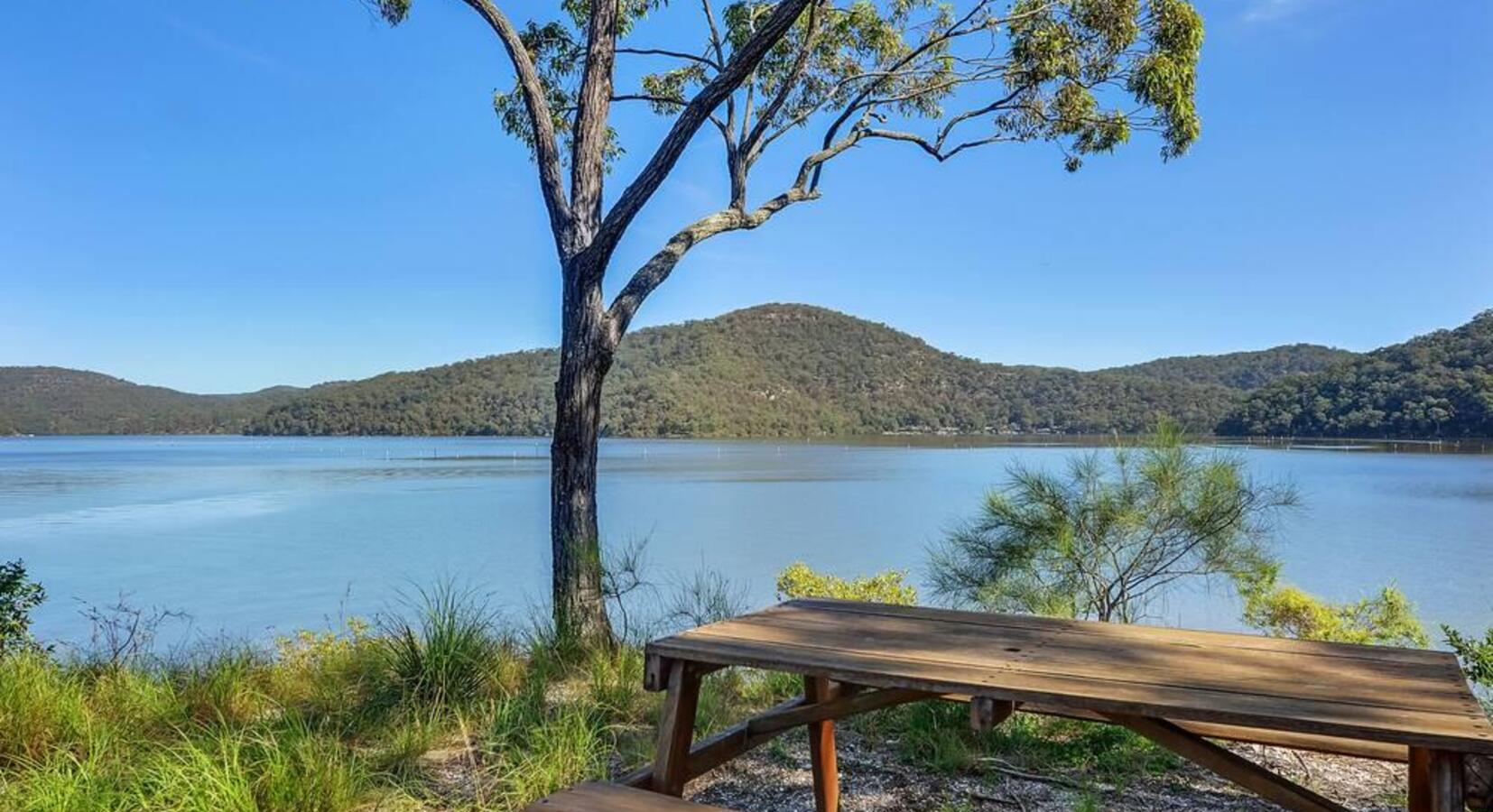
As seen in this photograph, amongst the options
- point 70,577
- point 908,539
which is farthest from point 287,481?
point 908,539

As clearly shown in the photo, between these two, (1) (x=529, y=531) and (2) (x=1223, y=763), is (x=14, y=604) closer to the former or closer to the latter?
(2) (x=1223, y=763)

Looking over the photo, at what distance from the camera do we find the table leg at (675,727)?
2.17 metres

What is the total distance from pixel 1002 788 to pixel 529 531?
21.3 meters

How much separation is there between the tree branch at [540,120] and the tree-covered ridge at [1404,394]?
993 inches

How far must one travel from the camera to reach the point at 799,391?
242 feet

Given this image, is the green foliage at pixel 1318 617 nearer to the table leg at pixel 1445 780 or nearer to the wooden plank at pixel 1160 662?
the wooden plank at pixel 1160 662

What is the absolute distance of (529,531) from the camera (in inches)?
917

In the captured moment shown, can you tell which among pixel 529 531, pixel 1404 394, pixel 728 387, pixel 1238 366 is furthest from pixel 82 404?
pixel 1404 394

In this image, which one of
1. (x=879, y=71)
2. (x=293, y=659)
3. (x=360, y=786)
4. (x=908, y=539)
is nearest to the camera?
(x=360, y=786)

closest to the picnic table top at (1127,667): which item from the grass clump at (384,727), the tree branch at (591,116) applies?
the grass clump at (384,727)

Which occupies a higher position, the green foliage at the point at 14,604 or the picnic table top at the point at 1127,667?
the picnic table top at the point at 1127,667

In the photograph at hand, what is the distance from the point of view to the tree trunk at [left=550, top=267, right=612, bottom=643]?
4.65 meters

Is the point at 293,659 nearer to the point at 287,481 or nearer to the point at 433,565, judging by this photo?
the point at 433,565

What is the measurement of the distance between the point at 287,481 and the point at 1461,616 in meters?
44.0
